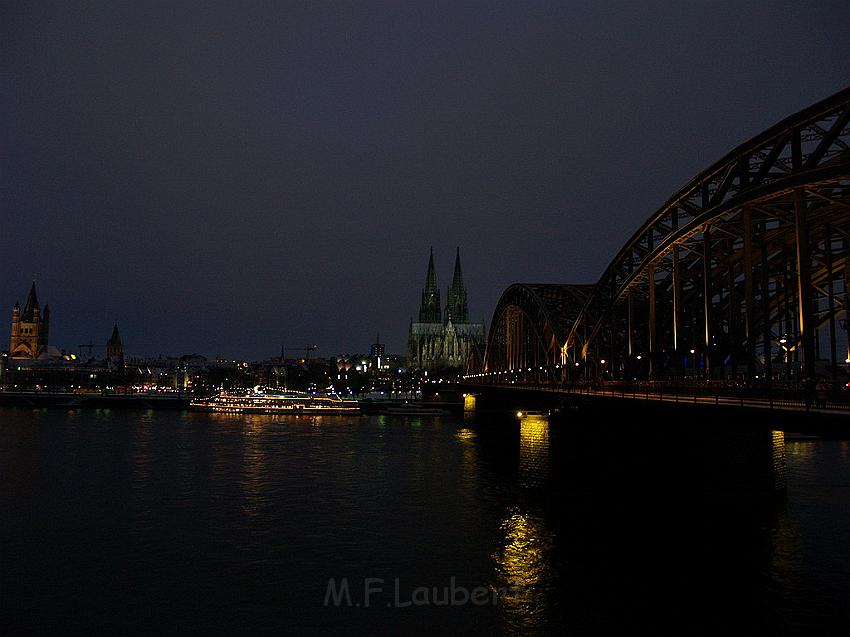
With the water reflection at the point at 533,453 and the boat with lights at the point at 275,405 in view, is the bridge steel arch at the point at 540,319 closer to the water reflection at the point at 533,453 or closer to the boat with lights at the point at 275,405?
the water reflection at the point at 533,453

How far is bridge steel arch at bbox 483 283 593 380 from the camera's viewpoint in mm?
98056

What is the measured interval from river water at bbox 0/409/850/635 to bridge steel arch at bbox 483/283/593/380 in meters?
35.8

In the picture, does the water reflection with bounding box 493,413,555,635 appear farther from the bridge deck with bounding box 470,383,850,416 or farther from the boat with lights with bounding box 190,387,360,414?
the boat with lights with bounding box 190,387,360,414

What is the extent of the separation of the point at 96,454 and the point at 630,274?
4856 centimetres

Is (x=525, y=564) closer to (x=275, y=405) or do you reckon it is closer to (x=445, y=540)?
(x=445, y=540)

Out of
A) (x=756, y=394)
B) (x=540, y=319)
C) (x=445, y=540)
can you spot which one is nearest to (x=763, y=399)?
(x=756, y=394)

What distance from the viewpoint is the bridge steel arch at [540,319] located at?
98.1 m

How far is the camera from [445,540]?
109 feet

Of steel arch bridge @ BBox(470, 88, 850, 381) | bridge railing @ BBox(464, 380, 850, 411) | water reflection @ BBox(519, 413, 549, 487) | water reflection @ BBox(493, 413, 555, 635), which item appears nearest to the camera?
water reflection @ BBox(493, 413, 555, 635)

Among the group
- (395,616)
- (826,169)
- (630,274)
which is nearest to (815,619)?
(395,616)

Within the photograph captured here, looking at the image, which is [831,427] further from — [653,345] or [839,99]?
[653,345]

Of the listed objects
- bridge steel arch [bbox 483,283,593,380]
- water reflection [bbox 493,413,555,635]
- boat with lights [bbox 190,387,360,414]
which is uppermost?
bridge steel arch [bbox 483,283,593,380]

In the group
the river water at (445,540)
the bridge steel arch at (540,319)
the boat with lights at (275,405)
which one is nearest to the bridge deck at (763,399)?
the river water at (445,540)

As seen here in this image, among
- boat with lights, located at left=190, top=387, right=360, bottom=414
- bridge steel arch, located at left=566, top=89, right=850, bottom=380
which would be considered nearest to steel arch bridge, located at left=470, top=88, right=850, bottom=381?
bridge steel arch, located at left=566, top=89, right=850, bottom=380
